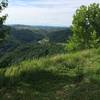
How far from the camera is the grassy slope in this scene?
30.1 ft

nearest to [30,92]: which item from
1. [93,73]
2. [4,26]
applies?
[93,73]

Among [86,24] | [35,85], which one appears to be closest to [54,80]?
[35,85]

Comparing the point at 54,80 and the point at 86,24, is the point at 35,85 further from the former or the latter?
the point at 86,24

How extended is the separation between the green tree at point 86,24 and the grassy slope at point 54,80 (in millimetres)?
44897

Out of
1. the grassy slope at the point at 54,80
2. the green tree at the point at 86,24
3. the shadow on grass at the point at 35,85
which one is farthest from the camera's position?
the green tree at the point at 86,24

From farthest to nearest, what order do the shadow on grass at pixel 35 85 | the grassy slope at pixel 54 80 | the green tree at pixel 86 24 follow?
1. the green tree at pixel 86 24
2. the shadow on grass at pixel 35 85
3. the grassy slope at pixel 54 80

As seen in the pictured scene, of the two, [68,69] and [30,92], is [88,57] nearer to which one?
[68,69]

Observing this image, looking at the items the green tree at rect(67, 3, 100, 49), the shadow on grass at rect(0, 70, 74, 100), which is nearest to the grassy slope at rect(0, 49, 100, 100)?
the shadow on grass at rect(0, 70, 74, 100)

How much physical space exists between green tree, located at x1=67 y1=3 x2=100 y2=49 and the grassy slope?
44.9 metres

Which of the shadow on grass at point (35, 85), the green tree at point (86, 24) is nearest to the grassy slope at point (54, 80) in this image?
the shadow on grass at point (35, 85)

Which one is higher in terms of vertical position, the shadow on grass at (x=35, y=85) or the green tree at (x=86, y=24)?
the green tree at (x=86, y=24)

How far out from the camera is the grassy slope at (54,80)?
9.19m

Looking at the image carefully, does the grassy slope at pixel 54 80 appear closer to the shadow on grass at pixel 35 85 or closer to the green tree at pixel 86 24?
the shadow on grass at pixel 35 85

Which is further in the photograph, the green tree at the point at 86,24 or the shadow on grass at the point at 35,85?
the green tree at the point at 86,24
